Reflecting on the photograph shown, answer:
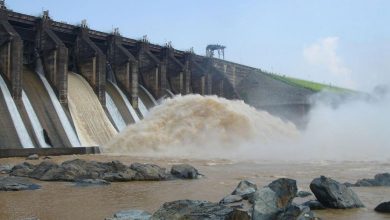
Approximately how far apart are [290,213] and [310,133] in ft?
107

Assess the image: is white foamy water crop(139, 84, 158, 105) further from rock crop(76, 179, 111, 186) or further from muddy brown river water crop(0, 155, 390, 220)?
rock crop(76, 179, 111, 186)

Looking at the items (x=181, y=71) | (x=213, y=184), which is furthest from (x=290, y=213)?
(x=181, y=71)

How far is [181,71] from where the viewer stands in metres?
43.3

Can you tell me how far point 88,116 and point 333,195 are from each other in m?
24.5

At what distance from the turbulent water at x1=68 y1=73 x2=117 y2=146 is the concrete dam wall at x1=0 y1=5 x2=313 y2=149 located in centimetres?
7

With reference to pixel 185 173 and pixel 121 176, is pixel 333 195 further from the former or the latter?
pixel 121 176

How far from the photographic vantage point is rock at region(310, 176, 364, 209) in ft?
28.9

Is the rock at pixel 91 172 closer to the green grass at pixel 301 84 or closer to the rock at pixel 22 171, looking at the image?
the rock at pixel 22 171

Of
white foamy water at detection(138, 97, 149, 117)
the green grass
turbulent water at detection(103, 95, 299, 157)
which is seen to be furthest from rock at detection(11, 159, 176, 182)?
the green grass

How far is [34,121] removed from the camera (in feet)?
88.5

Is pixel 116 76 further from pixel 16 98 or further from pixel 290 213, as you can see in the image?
pixel 290 213

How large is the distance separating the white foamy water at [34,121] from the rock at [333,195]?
20.0 metres

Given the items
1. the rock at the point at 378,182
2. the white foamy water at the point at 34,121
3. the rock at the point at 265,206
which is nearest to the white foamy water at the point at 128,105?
the white foamy water at the point at 34,121

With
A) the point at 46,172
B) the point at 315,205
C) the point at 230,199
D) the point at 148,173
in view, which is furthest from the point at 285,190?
the point at 46,172
